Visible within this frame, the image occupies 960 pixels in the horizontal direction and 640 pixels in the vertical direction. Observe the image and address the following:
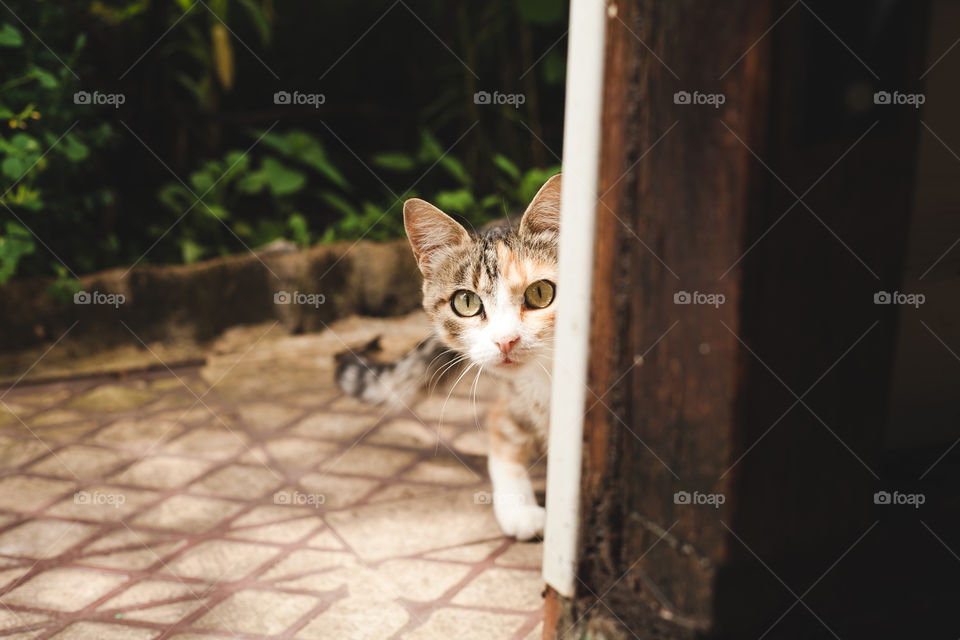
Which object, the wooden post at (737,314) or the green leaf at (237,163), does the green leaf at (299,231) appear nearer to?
the green leaf at (237,163)

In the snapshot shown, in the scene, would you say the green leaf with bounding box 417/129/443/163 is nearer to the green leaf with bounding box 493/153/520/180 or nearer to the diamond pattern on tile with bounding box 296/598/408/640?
the green leaf with bounding box 493/153/520/180

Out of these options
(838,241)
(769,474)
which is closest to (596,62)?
(838,241)

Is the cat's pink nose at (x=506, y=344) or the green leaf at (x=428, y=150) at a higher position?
the green leaf at (x=428, y=150)

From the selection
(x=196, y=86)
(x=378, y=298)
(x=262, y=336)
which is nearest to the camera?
(x=262, y=336)

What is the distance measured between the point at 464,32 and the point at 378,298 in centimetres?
209

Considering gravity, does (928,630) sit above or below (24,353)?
below

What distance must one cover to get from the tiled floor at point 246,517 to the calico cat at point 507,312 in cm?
16

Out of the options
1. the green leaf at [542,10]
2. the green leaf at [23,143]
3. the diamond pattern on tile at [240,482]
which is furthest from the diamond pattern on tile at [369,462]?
the green leaf at [542,10]

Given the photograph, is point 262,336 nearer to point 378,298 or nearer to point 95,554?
point 378,298

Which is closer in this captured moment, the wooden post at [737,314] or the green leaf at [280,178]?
the wooden post at [737,314]

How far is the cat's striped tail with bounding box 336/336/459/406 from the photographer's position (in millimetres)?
3352

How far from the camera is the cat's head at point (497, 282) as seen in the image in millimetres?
2473

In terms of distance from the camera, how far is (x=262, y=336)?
14.6 ft

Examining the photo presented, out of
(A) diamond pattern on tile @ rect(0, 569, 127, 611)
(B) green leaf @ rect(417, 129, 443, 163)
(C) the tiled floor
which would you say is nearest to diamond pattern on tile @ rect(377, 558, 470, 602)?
A: (C) the tiled floor
